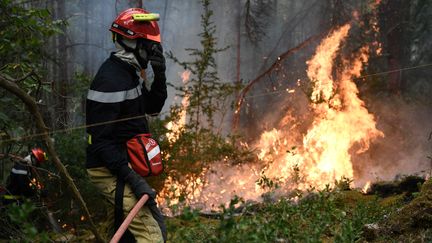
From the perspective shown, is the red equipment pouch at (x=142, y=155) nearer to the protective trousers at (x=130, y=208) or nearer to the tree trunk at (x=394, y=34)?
the protective trousers at (x=130, y=208)

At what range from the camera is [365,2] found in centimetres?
1823

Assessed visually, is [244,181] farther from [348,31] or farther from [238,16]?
[238,16]

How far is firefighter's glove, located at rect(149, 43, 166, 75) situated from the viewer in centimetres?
451

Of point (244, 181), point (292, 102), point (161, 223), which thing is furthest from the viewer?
point (292, 102)

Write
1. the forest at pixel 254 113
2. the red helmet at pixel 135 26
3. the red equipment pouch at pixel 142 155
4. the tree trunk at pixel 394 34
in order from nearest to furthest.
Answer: the red equipment pouch at pixel 142 155, the red helmet at pixel 135 26, the forest at pixel 254 113, the tree trunk at pixel 394 34

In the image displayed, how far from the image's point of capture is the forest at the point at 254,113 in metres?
6.45

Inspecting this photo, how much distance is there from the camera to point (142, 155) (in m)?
4.27

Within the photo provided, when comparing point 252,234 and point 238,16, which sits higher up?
point 238,16

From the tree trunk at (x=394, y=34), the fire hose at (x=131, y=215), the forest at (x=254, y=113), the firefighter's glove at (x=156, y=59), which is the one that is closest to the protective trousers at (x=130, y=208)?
the fire hose at (x=131, y=215)

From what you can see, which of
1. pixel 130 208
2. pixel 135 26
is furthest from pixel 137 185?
pixel 135 26

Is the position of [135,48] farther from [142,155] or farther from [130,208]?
[130,208]

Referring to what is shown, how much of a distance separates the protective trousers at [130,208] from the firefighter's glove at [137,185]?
8cm

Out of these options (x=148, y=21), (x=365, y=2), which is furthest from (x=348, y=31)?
(x=148, y=21)

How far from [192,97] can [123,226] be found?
853cm
